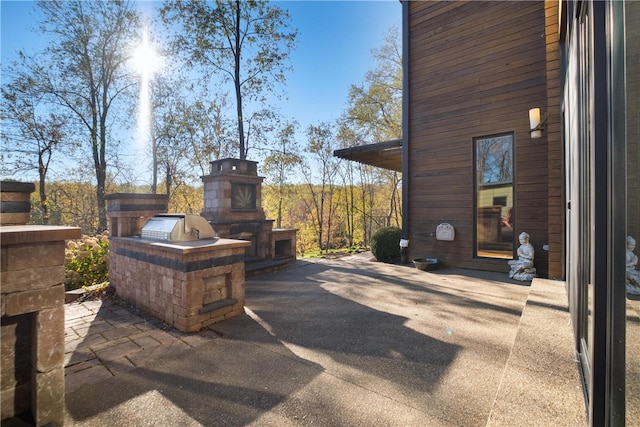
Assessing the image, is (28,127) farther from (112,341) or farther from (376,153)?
(376,153)

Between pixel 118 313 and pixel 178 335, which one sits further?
pixel 118 313

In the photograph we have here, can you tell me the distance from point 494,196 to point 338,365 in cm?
452

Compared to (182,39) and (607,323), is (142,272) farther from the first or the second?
(182,39)

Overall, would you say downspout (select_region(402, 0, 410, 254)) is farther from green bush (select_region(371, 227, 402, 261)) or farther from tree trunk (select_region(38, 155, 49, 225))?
tree trunk (select_region(38, 155, 49, 225))

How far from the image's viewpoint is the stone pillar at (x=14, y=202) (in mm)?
3350

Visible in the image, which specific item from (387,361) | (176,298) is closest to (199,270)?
(176,298)

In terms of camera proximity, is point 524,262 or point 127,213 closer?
point 127,213

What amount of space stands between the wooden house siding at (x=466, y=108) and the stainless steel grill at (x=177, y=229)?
4.26 metres

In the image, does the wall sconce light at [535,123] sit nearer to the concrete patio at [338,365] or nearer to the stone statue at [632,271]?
the concrete patio at [338,365]

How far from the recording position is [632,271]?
0.85 meters

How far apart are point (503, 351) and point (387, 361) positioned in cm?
92

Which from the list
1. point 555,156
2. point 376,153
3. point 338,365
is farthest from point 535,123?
point 338,365

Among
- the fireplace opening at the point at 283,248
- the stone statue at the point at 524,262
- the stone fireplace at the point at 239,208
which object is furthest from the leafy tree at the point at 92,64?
the stone statue at the point at 524,262

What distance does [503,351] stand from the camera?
222 centimetres
